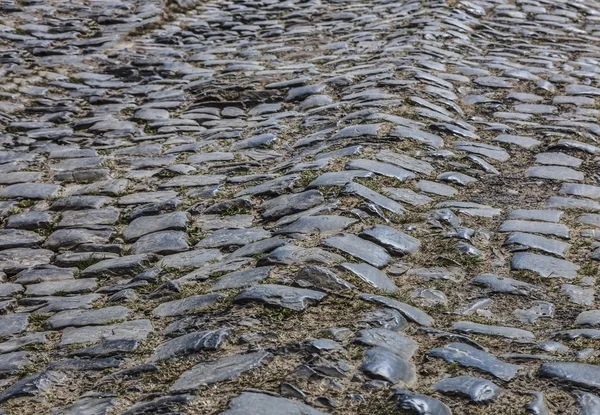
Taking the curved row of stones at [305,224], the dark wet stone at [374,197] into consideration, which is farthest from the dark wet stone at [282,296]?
the dark wet stone at [374,197]

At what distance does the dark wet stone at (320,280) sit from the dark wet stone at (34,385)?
81 centimetres

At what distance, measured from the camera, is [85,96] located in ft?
20.8

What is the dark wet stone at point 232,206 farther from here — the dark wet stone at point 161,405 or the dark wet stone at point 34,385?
the dark wet stone at point 161,405

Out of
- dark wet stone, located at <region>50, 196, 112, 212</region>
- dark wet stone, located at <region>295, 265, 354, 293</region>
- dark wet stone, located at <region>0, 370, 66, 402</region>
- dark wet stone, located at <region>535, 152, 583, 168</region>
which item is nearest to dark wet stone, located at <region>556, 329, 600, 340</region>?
dark wet stone, located at <region>295, 265, 354, 293</region>

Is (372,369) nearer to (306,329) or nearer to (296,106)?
(306,329)

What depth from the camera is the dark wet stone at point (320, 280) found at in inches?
121

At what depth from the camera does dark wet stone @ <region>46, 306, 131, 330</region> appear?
10.3 ft

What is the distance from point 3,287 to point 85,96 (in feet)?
9.66

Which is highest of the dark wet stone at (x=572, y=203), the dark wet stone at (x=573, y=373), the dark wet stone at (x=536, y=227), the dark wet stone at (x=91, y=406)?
the dark wet stone at (x=573, y=373)

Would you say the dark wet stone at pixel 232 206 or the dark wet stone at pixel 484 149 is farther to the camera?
the dark wet stone at pixel 484 149

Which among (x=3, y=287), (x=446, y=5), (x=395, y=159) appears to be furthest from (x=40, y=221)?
(x=446, y=5)

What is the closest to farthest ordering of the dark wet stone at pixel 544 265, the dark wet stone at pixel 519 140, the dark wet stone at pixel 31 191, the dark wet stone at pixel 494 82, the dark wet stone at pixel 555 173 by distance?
the dark wet stone at pixel 544 265
the dark wet stone at pixel 555 173
the dark wet stone at pixel 31 191
the dark wet stone at pixel 519 140
the dark wet stone at pixel 494 82

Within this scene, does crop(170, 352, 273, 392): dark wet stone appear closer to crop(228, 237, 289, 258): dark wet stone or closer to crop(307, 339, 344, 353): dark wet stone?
crop(307, 339, 344, 353): dark wet stone

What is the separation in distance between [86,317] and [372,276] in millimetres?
946
